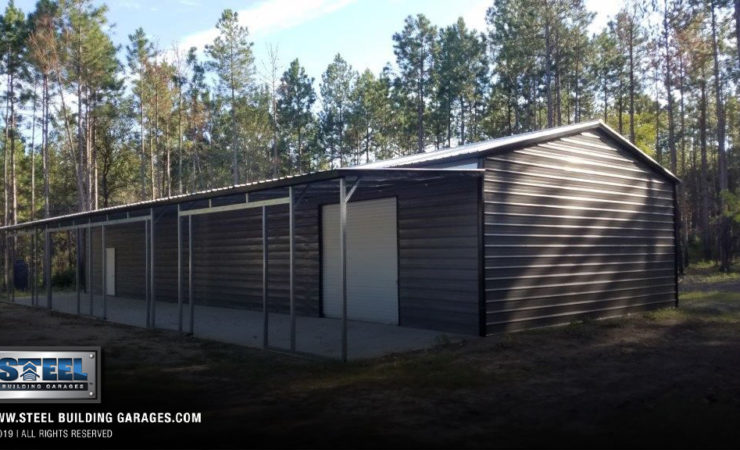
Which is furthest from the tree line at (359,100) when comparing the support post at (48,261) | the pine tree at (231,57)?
the support post at (48,261)

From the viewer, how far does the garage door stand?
11.8 metres

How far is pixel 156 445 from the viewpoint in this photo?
4785 millimetres

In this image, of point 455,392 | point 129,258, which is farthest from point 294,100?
point 455,392

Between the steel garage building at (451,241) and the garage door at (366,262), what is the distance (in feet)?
0.10

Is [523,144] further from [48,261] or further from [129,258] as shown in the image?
[129,258]

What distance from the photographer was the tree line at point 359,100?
2598 cm

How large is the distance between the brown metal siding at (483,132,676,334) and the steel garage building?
0.03 meters

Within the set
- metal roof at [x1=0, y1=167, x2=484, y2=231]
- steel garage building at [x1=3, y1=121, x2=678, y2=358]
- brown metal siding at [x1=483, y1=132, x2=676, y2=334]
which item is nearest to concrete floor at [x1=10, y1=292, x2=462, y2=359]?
steel garage building at [x1=3, y1=121, x2=678, y2=358]

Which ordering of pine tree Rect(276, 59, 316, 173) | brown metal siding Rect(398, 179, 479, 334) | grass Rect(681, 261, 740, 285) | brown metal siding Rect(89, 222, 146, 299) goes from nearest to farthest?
brown metal siding Rect(398, 179, 479, 334), brown metal siding Rect(89, 222, 146, 299), grass Rect(681, 261, 740, 285), pine tree Rect(276, 59, 316, 173)

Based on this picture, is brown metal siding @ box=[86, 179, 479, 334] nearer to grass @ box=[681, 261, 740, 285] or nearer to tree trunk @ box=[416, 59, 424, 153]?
grass @ box=[681, 261, 740, 285]

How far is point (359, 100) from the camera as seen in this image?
3703cm

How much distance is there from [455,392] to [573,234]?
5955mm

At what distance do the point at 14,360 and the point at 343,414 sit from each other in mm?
3561

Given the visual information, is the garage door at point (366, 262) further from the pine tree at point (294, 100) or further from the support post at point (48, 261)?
the pine tree at point (294, 100)
